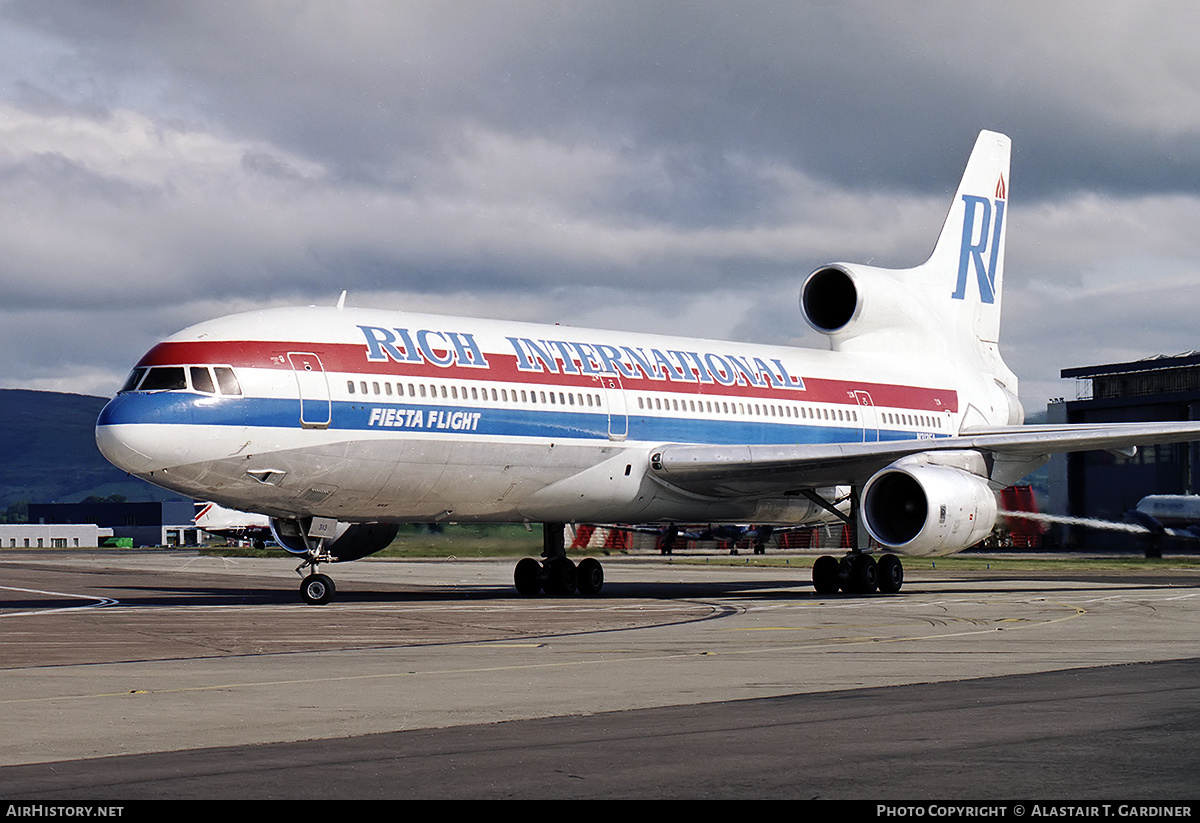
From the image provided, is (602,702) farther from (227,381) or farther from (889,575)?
(889,575)

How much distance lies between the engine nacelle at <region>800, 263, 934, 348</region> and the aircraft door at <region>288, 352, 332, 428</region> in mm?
16443

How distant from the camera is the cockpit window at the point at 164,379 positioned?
2247cm

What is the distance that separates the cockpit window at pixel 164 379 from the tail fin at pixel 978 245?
22.5 metres

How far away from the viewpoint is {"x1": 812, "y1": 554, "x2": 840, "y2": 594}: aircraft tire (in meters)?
30.0

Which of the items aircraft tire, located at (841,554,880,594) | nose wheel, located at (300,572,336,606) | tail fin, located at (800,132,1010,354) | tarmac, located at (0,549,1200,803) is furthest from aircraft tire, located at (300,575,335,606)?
tail fin, located at (800,132,1010,354)

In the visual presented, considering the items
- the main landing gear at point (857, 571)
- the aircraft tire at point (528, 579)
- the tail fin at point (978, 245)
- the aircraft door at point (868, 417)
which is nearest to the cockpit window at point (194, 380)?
the aircraft tire at point (528, 579)

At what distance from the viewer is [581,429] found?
27000 mm

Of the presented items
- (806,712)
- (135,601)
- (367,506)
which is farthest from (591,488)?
(806,712)

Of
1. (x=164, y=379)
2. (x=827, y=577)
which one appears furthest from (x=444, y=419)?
(x=827, y=577)

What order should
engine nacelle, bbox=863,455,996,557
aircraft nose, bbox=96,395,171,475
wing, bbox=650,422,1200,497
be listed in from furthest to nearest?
wing, bbox=650,422,1200,497 < engine nacelle, bbox=863,455,996,557 < aircraft nose, bbox=96,395,171,475

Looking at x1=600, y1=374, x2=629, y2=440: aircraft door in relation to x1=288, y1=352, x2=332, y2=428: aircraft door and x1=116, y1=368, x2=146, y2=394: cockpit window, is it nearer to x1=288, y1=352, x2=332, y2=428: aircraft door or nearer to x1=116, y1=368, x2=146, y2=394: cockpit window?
x1=288, y1=352, x2=332, y2=428: aircraft door

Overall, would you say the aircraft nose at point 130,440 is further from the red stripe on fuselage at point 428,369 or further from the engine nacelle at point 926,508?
the engine nacelle at point 926,508

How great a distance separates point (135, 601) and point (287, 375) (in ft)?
24.3
